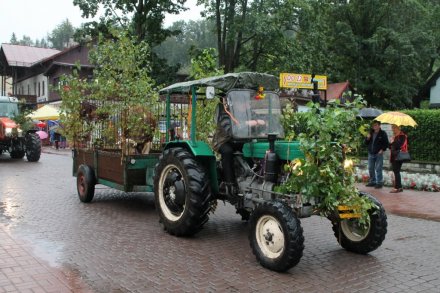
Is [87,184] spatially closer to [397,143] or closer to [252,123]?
[252,123]

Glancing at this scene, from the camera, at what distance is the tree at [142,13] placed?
30609 mm

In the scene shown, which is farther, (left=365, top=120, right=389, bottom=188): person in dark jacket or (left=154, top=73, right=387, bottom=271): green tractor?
(left=365, top=120, right=389, bottom=188): person in dark jacket

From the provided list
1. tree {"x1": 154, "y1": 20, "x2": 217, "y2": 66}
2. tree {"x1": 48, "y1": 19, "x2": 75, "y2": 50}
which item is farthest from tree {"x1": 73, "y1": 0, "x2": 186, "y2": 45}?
tree {"x1": 48, "y1": 19, "x2": 75, "y2": 50}

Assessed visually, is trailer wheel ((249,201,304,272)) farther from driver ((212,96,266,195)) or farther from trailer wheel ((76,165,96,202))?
trailer wheel ((76,165,96,202))

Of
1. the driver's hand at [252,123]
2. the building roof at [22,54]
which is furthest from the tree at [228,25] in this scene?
the building roof at [22,54]

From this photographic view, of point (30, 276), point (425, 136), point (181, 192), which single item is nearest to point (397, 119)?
point (425, 136)

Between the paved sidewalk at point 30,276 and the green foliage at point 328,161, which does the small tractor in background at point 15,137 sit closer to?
the paved sidewalk at point 30,276

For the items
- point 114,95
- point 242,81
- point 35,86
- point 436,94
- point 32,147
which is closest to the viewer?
point 242,81

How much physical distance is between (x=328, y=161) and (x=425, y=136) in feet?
36.0

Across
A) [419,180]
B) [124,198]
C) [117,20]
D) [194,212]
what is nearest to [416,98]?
[117,20]

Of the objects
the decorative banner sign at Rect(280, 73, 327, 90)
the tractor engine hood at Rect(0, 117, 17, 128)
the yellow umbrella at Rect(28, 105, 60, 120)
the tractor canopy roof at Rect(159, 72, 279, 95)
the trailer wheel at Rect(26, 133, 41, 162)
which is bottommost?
the trailer wheel at Rect(26, 133, 41, 162)

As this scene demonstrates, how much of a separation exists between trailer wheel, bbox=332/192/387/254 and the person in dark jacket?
20.1ft

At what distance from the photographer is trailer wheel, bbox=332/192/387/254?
19.3ft

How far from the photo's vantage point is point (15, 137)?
19.3 meters
